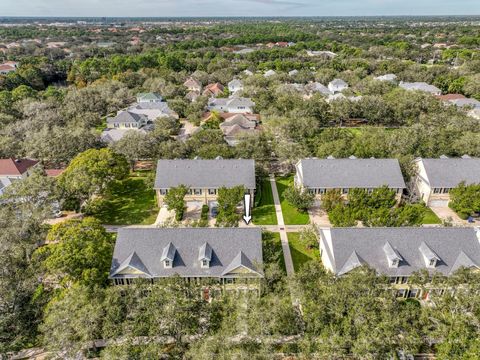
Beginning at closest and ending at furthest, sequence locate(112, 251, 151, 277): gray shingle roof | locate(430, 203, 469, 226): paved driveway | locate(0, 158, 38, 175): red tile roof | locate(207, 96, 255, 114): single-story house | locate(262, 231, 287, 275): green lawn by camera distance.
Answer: locate(112, 251, 151, 277): gray shingle roof, locate(262, 231, 287, 275): green lawn, locate(430, 203, 469, 226): paved driveway, locate(0, 158, 38, 175): red tile roof, locate(207, 96, 255, 114): single-story house

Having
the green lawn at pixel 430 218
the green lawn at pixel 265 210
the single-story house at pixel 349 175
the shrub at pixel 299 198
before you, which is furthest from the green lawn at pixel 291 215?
the green lawn at pixel 430 218

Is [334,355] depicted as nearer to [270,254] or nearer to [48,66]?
[270,254]

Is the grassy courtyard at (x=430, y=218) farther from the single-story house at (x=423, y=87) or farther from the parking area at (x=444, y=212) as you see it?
the single-story house at (x=423, y=87)

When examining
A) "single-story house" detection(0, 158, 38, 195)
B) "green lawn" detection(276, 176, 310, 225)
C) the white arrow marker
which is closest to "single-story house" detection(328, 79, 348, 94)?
"green lawn" detection(276, 176, 310, 225)

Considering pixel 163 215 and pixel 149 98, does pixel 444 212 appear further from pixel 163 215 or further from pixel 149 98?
pixel 149 98

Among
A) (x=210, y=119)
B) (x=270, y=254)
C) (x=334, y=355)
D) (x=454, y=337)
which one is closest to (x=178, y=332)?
(x=334, y=355)

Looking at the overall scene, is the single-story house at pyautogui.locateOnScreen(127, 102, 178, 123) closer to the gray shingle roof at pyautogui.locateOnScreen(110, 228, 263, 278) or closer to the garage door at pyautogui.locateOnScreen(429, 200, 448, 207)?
the gray shingle roof at pyautogui.locateOnScreen(110, 228, 263, 278)

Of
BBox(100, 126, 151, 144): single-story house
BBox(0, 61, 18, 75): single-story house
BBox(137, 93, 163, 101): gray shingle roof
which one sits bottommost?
BBox(137, 93, 163, 101): gray shingle roof
